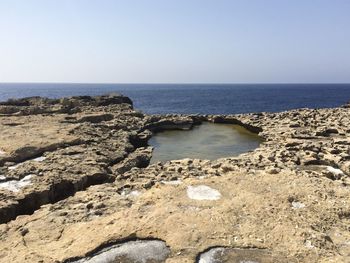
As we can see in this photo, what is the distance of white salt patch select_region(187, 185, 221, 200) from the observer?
1550 cm

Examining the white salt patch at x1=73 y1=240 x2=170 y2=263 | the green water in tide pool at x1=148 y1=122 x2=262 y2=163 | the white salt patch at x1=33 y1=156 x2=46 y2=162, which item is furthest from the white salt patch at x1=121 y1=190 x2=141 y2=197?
the green water in tide pool at x1=148 y1=122 x2=262 y2=163

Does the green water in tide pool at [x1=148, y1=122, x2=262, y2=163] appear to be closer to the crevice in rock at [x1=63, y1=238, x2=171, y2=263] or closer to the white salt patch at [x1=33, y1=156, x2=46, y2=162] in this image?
the white salt patch at [x1=33, y1=156, x2=46, y2=162]

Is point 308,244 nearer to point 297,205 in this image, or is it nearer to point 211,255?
point 297,205

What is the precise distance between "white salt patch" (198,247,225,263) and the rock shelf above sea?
3 cm

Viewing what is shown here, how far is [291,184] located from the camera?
54.9 ft

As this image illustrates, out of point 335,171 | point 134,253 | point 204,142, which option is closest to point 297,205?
point 335,171

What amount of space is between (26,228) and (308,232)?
30.8 feet

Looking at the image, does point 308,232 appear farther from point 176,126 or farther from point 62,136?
point 176,126

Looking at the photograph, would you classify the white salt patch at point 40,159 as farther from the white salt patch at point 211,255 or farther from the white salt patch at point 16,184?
the white salt patch at point 211,255

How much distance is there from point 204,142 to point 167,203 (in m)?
17.3

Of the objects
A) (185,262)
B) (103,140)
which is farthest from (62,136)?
(185,262)

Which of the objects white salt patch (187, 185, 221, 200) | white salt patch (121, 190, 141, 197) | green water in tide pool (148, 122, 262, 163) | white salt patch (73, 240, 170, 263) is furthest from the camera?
green water in tide pool (148, 122, 262, 163)

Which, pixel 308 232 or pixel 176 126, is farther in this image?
pixel 176 126

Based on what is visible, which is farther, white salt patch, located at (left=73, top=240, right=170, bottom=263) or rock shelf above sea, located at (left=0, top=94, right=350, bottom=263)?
rock shelf above sea, located at (left=0, top=94, right=350, bottom=263)
